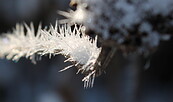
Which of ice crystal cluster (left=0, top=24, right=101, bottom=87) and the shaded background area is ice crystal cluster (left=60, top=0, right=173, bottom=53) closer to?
ice crystal cluster (left=0, top=24, right=101, bottom=87)

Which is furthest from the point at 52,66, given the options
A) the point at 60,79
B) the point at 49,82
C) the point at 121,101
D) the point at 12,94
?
the point at 121,101

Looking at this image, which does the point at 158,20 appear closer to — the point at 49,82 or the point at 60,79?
the point at 60,79

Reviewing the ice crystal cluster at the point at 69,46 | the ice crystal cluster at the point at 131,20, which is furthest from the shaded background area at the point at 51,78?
the ice crystal cluster at the point at 131,20

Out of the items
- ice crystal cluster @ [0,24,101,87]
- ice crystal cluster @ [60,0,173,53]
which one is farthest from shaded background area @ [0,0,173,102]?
ice crystal cluster @ [60,0,173,53]

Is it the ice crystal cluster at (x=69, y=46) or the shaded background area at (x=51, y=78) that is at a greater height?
the ice crystal cluster at (x=69, y=46)

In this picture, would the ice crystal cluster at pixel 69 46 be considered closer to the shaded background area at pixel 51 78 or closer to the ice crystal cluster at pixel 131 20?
the ice crystal cluster at pixel 131 20

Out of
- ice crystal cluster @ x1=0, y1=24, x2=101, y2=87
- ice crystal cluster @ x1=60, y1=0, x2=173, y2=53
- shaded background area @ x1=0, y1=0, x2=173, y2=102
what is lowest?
shaded background area @ x1=0, y1=0, x2=173, y2=102
